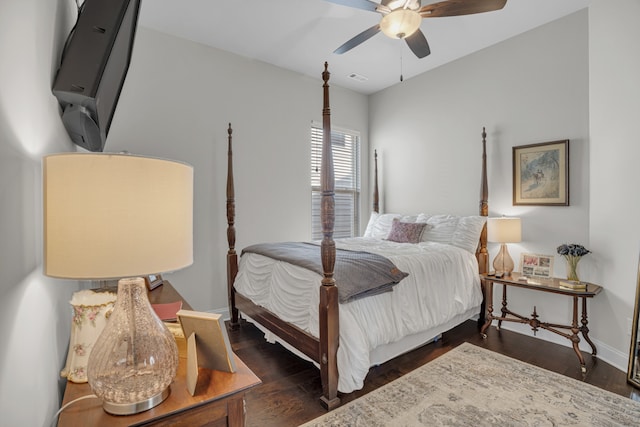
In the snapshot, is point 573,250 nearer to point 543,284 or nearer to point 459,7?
point 543,284

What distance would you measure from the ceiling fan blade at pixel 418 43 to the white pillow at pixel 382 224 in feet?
6.33

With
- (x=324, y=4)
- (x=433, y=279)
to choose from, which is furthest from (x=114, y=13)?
(x=433, y=279)

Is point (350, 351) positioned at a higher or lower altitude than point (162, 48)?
lower

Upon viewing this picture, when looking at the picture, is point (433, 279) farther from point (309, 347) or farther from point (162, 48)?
point (162, 48)

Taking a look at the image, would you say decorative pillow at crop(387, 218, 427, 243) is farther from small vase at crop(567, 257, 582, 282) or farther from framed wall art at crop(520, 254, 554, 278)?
small vase at crop(567, 257, 582, 282)

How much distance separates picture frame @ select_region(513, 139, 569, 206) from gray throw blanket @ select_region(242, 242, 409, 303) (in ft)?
5.80

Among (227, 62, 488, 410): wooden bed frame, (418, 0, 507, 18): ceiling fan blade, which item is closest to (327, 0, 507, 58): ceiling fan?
(418, 0, 507, 18): ceiling fan blade

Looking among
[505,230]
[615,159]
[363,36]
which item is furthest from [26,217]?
[615,159]

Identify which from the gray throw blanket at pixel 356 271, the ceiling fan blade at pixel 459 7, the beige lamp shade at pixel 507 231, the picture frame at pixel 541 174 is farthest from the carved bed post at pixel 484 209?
the ceiling fan blade at pixel 459 7

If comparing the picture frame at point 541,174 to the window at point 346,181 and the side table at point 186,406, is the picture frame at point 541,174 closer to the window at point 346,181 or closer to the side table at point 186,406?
the window at point 346,181

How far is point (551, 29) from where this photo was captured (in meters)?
3.03

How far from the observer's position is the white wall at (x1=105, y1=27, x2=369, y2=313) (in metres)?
3.17

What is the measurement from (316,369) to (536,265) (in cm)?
237

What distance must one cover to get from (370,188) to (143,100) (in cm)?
327
